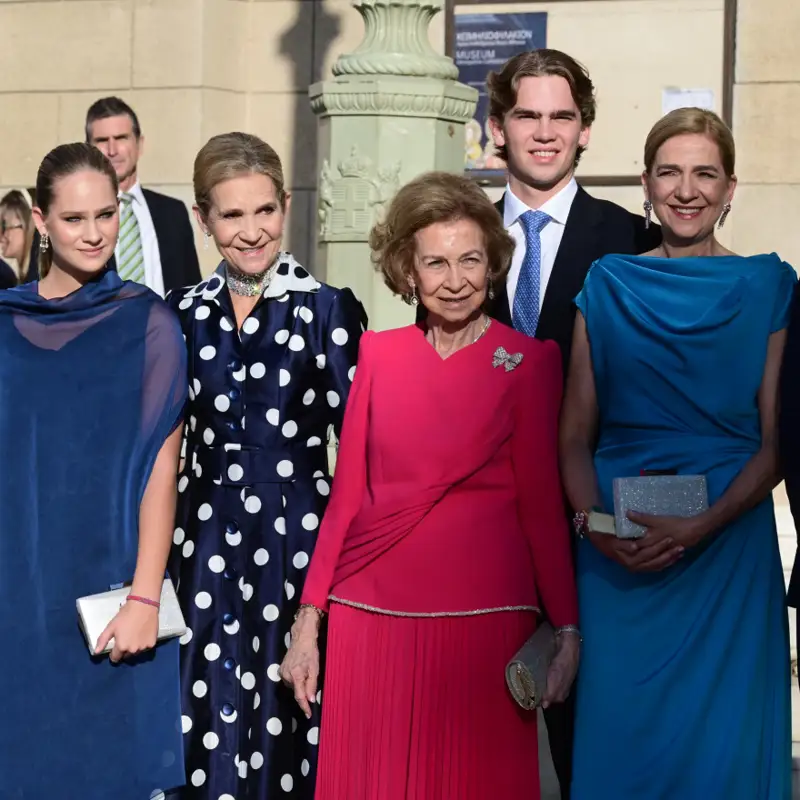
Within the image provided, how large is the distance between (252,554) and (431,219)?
99cm

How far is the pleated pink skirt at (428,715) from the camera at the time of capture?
14.2 ft

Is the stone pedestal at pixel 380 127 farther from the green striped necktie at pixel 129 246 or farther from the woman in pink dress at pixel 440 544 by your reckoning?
the woman in pink dress at pixel 440 544

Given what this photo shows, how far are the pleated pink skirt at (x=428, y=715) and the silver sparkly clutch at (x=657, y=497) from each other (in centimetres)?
33

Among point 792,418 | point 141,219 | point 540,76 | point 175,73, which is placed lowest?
point 792,418

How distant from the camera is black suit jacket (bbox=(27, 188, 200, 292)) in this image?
26.0 feet

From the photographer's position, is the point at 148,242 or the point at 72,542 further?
the point at 148,242

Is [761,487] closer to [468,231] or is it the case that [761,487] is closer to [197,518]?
[468,231]

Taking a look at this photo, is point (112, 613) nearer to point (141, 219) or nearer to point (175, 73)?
point (141, 219)

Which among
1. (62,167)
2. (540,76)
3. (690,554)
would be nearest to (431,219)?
(540,76)

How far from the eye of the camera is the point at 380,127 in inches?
323

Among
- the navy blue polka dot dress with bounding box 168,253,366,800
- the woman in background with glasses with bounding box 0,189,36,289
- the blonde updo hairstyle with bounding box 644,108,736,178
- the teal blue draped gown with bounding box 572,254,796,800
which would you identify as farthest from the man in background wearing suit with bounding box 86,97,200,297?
the teal blue draped gown with bounding box 572,254,796,800

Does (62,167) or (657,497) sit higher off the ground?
(62,167)

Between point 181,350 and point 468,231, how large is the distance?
79 cm

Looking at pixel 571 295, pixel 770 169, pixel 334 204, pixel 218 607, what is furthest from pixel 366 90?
pixel 218 607
